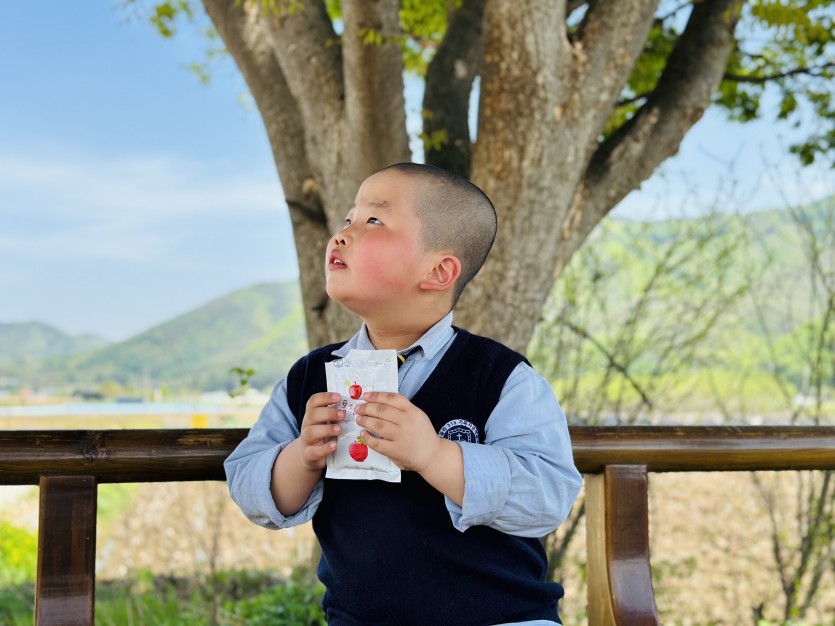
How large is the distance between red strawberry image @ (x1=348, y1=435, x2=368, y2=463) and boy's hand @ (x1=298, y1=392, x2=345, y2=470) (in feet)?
0.10

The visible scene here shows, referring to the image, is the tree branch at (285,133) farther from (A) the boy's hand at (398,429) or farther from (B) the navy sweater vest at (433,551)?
(A) the boy's hand at (398,429)

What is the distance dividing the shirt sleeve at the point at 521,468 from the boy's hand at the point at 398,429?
8 cm

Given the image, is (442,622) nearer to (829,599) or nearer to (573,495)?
(573,495)

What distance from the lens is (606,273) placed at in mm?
5117

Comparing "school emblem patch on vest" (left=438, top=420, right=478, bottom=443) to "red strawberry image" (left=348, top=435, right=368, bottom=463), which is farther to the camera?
"school emblem patch on vest" (left=438, top=420, right=478, bottom=443)

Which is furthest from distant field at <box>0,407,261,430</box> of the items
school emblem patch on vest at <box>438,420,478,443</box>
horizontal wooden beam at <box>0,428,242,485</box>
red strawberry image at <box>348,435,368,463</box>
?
school emblem patch on vest at <box>438,420,478,443</box>

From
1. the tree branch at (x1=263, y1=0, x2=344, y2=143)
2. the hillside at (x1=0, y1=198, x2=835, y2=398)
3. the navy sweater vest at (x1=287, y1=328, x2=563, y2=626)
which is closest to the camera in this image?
the navy sweater vest at (x1=287, y1=328, x2=563, y2=626)

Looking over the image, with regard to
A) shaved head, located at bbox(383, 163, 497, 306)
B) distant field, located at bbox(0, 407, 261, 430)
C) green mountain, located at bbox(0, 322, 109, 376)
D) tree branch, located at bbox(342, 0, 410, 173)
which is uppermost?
green mountain, located at bbox(0, 322, 109, 376)

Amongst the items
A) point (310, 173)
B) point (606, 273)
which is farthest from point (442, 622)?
point (606, 273)

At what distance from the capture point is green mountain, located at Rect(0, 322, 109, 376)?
55562 millimetres

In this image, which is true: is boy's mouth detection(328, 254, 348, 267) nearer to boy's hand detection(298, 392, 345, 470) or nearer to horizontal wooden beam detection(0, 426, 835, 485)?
boy's hand detection(298, 392, 345, 470)

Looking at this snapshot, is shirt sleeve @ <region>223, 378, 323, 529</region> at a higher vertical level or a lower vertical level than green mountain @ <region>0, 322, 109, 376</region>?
lower

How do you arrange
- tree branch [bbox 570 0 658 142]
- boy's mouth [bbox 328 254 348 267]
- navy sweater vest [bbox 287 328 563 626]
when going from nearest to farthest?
navy sweater vest [bbox 287 328 563 626]
boy's mouth [bbox 328 254 348 267]
tree branch [bbox 570 0 658 142]

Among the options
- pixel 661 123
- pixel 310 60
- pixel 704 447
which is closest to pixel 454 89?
pixel 310 60
